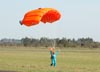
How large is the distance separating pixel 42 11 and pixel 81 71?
4.87 meters

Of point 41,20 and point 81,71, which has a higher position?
point 41,20

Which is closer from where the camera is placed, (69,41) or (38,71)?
(38,71)

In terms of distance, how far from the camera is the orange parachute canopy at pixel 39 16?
80.8 feet

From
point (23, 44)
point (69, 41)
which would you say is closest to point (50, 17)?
point (69, 41)

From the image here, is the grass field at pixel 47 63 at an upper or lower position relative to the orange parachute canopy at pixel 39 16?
lower

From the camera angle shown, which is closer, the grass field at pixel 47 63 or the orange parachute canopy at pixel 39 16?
the orange parachute canopy at pixel 39 16

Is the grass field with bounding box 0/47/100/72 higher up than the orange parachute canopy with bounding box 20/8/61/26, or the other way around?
the orange parachute canopy with bounding box 20/8/61/26

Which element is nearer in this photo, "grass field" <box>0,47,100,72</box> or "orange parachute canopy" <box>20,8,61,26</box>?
"orange parachute canopy" <box>20,8,61,26</box>

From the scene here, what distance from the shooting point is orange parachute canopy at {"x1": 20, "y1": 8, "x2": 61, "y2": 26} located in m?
24.6

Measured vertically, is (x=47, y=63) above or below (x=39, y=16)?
below

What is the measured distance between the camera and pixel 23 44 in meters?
131

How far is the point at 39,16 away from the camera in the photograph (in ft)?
80.8

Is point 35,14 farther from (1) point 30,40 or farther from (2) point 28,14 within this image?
(1) point 30,40

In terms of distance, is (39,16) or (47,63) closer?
(39,16)
